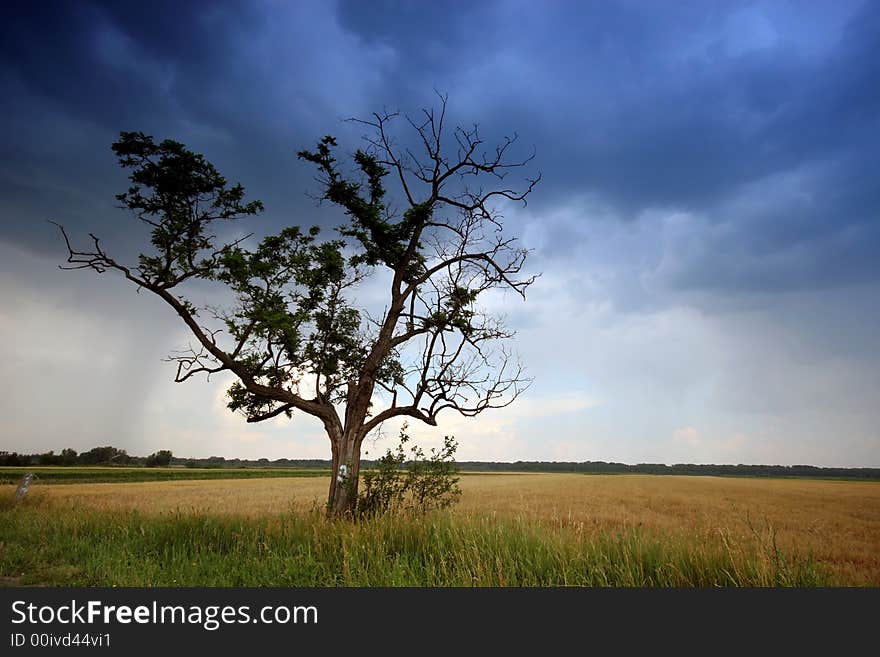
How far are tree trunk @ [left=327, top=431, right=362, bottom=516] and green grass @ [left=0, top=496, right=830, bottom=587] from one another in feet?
8.24

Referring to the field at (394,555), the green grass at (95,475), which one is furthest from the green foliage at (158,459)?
the field at (394,555)

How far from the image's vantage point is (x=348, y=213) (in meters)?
16.1

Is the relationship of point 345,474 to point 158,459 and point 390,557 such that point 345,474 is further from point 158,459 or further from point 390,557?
point 158,459

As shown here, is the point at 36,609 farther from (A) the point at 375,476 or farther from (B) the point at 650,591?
(A) the point at 375,476

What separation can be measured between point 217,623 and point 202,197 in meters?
13.8

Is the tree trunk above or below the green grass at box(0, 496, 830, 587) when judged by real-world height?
above

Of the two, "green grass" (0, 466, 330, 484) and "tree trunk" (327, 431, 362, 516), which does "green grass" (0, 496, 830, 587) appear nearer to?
"tree trunk" (327, 431, 362, 516)

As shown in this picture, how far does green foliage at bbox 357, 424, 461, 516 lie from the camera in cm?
1359

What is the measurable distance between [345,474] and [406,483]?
1733 mm

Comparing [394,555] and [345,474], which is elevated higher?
[345,474]

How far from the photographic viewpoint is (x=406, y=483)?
13836 millimetres

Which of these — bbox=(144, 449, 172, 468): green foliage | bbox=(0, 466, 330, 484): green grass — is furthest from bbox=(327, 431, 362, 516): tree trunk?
bbox=(144, 449, 172, 468): green foliage

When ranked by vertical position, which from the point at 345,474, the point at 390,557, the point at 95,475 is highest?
the point at 345,474

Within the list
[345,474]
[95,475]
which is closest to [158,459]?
[95,475]
